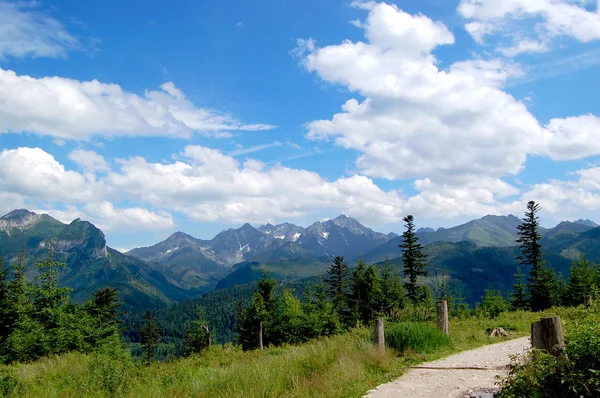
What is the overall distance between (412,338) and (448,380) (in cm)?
425

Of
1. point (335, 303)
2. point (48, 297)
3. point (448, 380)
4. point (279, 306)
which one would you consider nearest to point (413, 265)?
point (335, 303)

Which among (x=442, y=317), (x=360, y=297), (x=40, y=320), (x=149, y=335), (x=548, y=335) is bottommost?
(x=149, y=335)

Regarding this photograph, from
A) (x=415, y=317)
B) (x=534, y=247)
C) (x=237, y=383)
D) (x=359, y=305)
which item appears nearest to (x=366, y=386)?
(x=237, y=383)

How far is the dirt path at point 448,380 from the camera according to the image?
26.6ft

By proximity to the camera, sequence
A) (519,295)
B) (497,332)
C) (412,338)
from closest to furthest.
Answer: (412,338) < (497,332) < (519,295)

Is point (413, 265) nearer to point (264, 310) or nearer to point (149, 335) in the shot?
point (264, 310)

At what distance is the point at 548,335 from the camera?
6340mm

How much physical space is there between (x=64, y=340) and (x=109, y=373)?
26838 millimetres

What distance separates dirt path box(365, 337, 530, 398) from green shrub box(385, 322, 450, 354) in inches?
45.4

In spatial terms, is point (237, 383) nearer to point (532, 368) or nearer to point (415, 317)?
point (532, 368)

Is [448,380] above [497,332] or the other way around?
above

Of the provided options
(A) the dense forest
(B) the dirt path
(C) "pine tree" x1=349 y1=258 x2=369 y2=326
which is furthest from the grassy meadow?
(C) "pine tree" x1=349 y1=258 x2=369 y2=326

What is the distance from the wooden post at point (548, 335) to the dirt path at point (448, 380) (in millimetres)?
1490

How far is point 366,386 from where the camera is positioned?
9.02 meters
